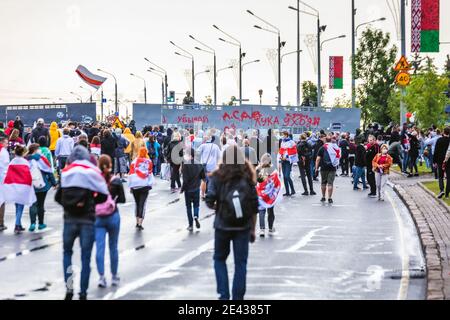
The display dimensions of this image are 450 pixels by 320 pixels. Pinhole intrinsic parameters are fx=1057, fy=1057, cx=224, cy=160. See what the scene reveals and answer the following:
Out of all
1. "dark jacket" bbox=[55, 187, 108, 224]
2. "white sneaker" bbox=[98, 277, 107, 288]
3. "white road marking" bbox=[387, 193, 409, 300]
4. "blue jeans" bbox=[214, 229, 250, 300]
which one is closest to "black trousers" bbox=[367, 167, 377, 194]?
"white road marking" bbox=[387, 193, 409, 300]

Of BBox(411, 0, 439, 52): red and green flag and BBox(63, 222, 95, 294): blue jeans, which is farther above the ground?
BBox(411, 0, 439, 52): red and green flag

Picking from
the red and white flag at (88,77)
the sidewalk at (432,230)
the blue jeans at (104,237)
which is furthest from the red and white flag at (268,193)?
the red and white flag at (88,77)

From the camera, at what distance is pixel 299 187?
34844mm

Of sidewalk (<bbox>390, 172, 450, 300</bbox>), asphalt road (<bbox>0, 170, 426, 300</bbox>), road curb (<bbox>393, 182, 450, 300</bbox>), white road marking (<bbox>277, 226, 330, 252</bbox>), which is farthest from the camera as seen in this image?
white road marking (<bbox>277, 226, 330, 252</bbox>)

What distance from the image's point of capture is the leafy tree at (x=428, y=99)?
51656 millimetres

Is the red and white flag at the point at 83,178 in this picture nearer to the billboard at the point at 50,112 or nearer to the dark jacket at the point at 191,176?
the dark jacket at the point at 191,176

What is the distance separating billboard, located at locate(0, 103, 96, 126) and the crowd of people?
26.9 meters

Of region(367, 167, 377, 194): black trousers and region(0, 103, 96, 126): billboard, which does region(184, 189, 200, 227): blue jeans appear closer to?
region(367, 167, 377, 194): black trousers

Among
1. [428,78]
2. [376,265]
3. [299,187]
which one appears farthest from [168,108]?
[376,265]

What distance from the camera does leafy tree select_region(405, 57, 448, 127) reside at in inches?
2034

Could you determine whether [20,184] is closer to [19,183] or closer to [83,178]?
[19,183]

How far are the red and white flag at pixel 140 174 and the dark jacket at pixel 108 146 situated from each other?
12.7 meters
